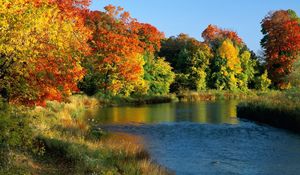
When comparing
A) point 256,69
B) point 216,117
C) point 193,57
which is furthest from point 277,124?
point 256,69

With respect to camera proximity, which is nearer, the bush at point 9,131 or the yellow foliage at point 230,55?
the bush at point 9,131

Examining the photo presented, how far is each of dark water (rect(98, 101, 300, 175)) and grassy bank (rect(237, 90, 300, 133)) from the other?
5.00ft

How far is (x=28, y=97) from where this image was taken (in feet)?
64.0

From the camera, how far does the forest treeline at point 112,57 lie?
58.7 ft

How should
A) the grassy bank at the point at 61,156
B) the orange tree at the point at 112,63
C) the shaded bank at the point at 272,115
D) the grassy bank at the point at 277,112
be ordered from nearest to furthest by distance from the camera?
1. the grassy bank at the point at 61,156
2. the shaded bank at the point at 272,115
3. the grassy bank at the point at 277,112
4. the orange tree at the point at 112,63

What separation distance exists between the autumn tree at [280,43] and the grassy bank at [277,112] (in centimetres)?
3355

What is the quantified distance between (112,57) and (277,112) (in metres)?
28.1

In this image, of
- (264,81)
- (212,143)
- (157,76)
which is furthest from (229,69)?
(212,143)

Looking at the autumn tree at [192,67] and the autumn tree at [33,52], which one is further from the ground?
the autumn tree at [192,67]

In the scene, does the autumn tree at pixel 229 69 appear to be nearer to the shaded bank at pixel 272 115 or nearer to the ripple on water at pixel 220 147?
the shaded bank at pixel 272 115

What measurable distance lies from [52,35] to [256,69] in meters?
72.7

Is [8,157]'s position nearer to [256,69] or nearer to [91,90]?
[91,90]

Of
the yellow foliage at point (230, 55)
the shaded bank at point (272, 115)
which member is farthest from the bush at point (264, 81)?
the shaded bank at point (272, 115)

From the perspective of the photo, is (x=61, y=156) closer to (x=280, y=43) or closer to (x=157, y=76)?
(x=157, y=76)
